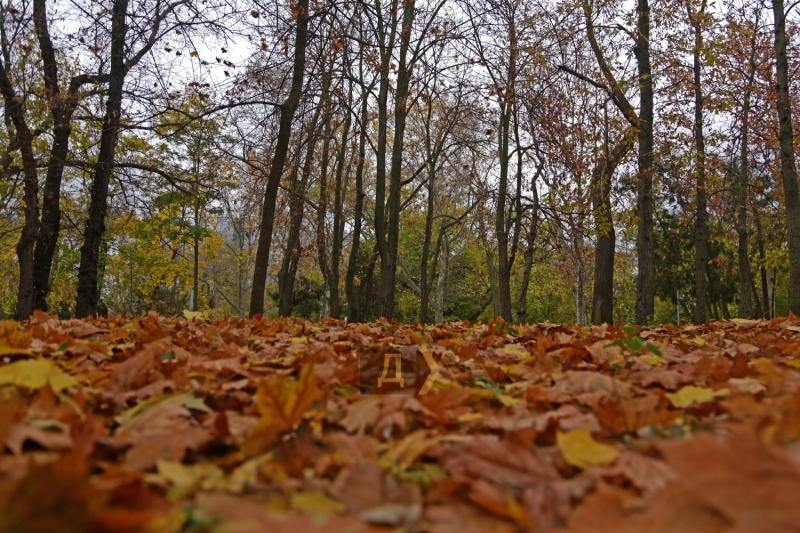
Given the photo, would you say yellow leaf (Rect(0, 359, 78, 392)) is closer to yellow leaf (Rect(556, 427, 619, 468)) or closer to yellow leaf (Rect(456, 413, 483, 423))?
Result: yellow leaf (Rect(456, 413, 483, 423))

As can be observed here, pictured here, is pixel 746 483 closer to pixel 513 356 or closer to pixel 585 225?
pixel 513 356

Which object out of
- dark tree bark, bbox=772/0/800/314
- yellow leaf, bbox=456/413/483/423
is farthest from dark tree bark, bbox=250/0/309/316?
dark tree bark, bbox=772/0/800/314

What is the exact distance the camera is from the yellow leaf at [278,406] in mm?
1146

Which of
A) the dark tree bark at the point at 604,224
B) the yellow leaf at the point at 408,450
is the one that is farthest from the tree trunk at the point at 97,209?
the yellow leaf at the point at 408,450

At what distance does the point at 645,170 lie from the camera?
9680 mm

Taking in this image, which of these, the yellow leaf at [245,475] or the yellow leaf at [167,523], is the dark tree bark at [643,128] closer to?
the yellow leaf at [245,475]

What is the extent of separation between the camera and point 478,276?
34.4 m

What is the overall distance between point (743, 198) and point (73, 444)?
20.1 meters

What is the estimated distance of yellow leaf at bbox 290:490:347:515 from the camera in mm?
873

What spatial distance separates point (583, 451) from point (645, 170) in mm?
9701

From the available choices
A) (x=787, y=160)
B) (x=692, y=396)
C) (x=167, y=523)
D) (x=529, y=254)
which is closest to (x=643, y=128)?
(x=787, y=160)

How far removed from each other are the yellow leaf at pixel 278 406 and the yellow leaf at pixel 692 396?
97 centimetres

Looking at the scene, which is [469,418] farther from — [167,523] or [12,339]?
[12,339]

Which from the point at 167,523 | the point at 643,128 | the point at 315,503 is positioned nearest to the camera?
the point at 167,523
